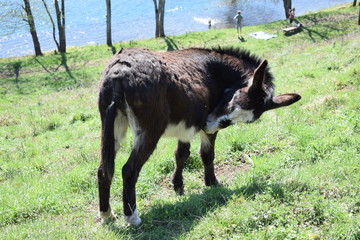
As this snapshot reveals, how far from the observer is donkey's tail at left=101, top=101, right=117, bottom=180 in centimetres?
388

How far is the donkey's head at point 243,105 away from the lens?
493 cm

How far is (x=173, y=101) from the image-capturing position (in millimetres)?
4312

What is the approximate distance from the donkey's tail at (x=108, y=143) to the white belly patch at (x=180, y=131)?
75 centimetres

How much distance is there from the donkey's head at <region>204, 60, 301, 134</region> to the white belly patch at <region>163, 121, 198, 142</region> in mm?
332

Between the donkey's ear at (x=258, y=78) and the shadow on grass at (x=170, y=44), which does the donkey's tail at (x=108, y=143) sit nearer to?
the donkey's ear at (x=258, y=78)

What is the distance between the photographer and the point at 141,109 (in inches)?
153

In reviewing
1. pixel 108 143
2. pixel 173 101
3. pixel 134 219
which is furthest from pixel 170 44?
pixel 134 219

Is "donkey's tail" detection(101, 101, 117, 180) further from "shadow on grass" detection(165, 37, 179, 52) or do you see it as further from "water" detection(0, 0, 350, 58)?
"water" detection(0, 0, 350, 58)

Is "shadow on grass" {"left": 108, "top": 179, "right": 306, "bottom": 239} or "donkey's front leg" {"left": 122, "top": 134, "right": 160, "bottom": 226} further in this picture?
"donkey's front leg" {"left": 122, "top": 134, "right": 160, "bottom": 226}

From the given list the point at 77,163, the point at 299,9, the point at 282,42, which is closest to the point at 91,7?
the point at 299,9

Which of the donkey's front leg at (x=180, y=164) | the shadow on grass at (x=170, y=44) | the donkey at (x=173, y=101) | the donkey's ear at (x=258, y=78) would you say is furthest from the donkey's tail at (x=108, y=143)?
the shadow on grass at (x=170, y=44)

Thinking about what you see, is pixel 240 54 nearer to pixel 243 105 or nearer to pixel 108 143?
pixel 243 105

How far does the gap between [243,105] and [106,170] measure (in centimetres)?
212

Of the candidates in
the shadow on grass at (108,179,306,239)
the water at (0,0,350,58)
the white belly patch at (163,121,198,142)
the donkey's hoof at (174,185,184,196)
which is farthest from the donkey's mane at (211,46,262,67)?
the water at (0,0,350,58)
